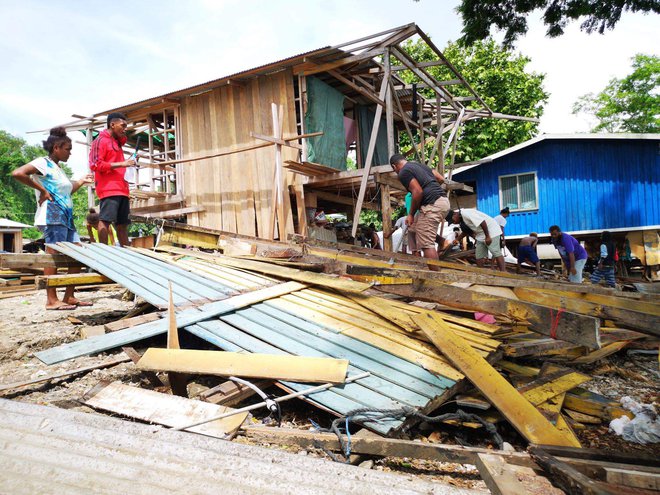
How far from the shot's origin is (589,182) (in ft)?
50.0

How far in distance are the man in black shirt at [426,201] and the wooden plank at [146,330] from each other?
8.67 ft

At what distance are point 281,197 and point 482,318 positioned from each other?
18.7 ft

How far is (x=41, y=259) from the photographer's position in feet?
12.8

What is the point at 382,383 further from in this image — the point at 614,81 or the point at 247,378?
the point at 614,81

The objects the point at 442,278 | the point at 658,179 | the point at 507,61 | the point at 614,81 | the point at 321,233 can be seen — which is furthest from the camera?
the point at 614,81

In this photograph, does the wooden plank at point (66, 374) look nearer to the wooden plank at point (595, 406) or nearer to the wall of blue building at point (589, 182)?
the wooden plank at point (595, 406)

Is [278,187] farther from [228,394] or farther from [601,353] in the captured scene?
[228,394]

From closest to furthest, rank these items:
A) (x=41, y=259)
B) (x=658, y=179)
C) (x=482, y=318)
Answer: (x=482, y=318) < (x=41, y=259) < (x=658, y=179)

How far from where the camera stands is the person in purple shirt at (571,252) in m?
8.68

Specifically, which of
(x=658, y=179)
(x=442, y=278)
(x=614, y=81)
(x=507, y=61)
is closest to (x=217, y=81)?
(x=442, y=278)

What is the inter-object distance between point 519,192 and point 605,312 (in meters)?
14.9

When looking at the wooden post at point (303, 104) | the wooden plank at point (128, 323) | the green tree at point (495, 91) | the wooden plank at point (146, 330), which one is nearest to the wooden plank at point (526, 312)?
the wooden plank at point (146, 330)

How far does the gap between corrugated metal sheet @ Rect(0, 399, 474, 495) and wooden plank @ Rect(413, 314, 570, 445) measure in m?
0.89

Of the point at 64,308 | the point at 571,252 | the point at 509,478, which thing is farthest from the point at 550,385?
the point at 571,252
